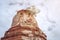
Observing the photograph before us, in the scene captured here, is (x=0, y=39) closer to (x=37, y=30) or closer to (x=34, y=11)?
(x=37, y=30)

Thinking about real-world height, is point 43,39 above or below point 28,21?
below

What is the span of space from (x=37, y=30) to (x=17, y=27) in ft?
2.84

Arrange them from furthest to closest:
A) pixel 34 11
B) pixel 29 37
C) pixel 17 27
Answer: pixel 34 11, pixel 17 27, pixel 29 37

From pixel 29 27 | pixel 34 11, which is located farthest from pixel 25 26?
pixel 34 11

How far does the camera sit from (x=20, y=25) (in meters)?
8.82

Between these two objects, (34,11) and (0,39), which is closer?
(0,39)

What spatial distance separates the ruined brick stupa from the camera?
27.3 feet

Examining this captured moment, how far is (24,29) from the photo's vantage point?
8.55m

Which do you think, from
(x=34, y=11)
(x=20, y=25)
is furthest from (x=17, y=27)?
(x=34, y=11)

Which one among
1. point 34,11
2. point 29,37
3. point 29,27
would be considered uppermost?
point 34,11

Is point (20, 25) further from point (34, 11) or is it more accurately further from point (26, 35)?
point (34, 11)

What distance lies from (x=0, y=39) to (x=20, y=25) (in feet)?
3.48

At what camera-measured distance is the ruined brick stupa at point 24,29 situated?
833 centimetres

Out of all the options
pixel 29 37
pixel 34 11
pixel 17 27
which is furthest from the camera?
pixel 34 11
